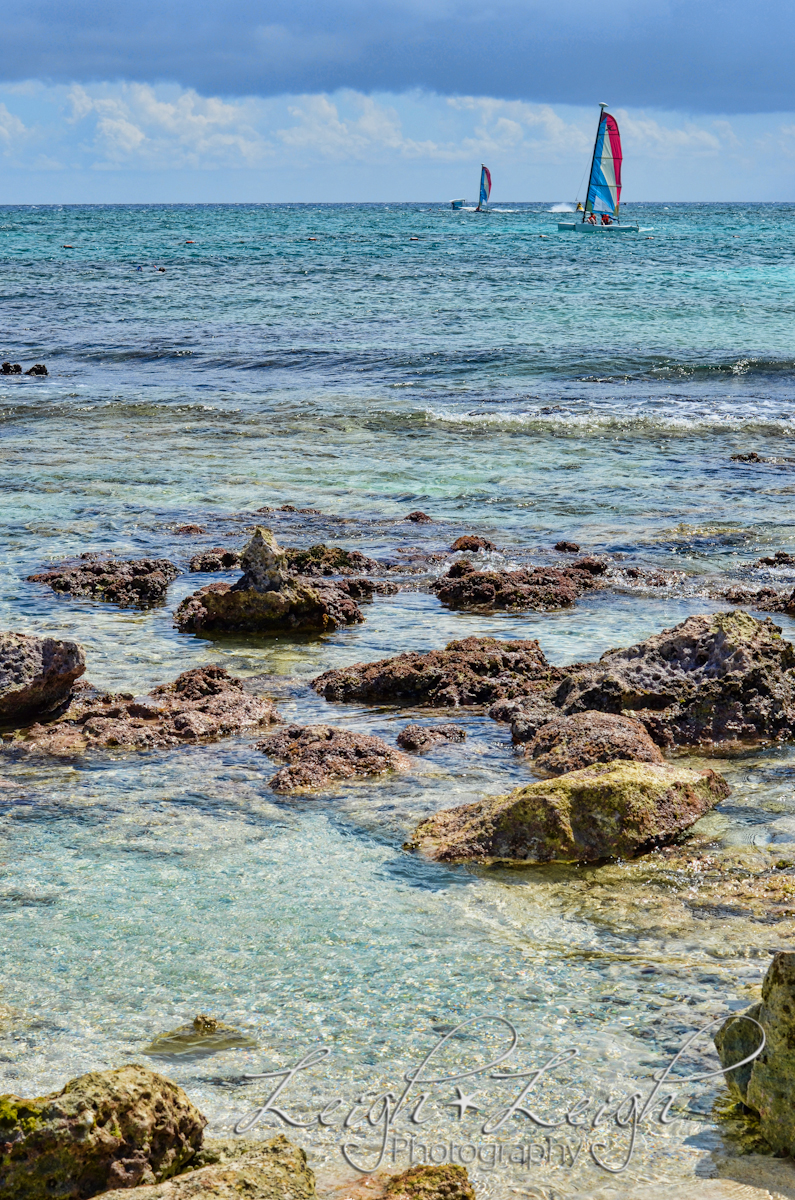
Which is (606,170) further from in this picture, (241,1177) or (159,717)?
(241,1177)

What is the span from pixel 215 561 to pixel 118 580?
108 cm

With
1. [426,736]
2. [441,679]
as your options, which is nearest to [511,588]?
[441,679]

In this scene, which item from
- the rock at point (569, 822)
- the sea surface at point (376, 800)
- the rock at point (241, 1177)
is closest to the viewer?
the rock at point (241, 1177)

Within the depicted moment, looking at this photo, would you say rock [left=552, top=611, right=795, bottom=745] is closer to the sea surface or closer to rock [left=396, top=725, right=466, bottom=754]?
the sea surface

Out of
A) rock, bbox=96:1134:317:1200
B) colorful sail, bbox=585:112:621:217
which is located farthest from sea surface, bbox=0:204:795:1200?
colorful sail, bbox=585:112:621:217

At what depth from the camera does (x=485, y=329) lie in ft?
102

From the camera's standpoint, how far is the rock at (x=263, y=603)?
28.6 feet

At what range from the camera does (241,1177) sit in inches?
113

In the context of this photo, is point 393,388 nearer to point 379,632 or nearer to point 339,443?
point 339,443

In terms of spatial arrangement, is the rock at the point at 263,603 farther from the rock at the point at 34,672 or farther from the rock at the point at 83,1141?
the rock at the point at 83,1141

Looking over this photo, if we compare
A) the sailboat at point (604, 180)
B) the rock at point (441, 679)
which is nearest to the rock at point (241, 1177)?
the rock at point (441, 679)

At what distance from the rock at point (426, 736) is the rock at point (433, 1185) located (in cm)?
353

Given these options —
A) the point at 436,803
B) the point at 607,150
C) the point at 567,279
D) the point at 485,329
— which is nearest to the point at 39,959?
the point at 436,803

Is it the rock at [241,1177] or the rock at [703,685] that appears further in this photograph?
the rock at [703,685]
